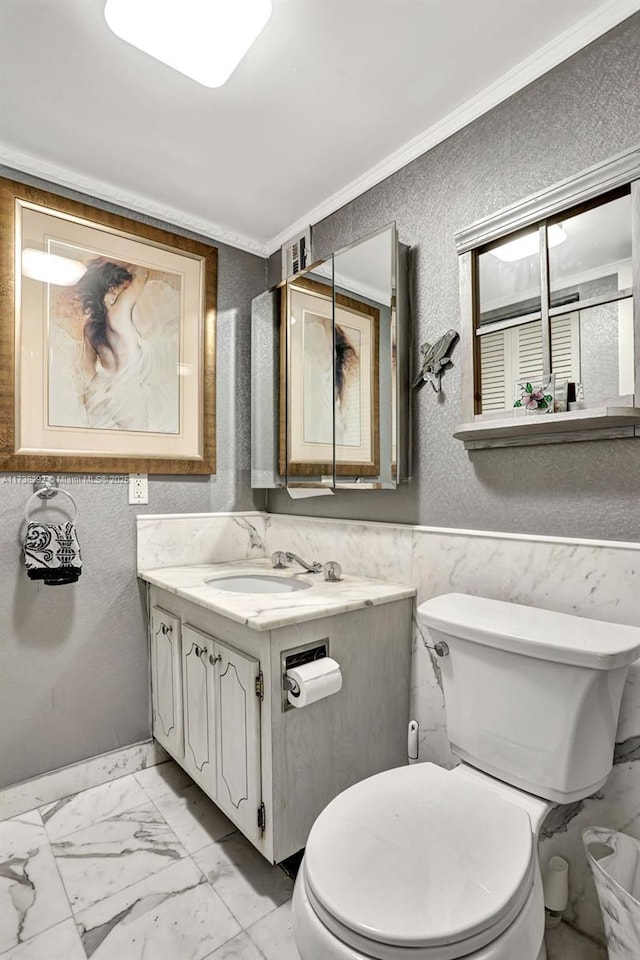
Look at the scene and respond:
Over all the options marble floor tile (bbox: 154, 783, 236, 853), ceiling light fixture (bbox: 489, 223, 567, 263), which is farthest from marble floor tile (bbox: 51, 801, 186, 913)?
ceiling light fixture (bbox: 489, 223, 567, 263)

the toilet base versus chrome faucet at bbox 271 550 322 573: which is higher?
chrome faucet at bbox 271 550 322 573

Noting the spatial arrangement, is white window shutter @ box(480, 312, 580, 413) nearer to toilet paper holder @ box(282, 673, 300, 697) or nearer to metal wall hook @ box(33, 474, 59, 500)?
toilet paper holder @ box(282, 673, 300, 697)

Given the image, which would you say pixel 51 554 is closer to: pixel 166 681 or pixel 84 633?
pixel 84 633

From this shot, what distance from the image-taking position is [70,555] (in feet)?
5.92

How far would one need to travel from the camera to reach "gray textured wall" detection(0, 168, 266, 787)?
1806mm

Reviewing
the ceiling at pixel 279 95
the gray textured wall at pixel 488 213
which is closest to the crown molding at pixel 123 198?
the ceiling at pixel 279 95

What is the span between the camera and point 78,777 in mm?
1911

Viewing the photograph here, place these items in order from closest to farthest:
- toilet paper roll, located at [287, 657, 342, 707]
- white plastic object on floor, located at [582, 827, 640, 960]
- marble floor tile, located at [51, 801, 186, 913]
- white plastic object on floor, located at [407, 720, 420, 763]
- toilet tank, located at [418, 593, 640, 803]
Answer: white plastic object on floor, located at [582, 827, 640, 960] < toilet tank, located at [418, 593, 640, 803] < toilet paper roll, located at [287, 657, 342, 707] < marble floor tile, located at [51, 801, 186, 913] < white plastic object on floor, located at [407, 720, 420, 763]

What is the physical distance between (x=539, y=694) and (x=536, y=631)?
136mm

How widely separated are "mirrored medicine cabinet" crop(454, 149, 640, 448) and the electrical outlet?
1280 millimetres

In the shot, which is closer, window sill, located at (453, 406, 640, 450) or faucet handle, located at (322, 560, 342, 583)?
window sill, located at (453, 406, 640, 450)

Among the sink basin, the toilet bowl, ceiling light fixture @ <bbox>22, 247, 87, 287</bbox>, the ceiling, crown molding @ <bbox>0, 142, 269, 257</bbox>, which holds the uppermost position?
the ceiling

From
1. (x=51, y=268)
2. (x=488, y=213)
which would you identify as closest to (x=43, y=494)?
(x=51, y=268)

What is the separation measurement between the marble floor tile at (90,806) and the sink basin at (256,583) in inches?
31.7
